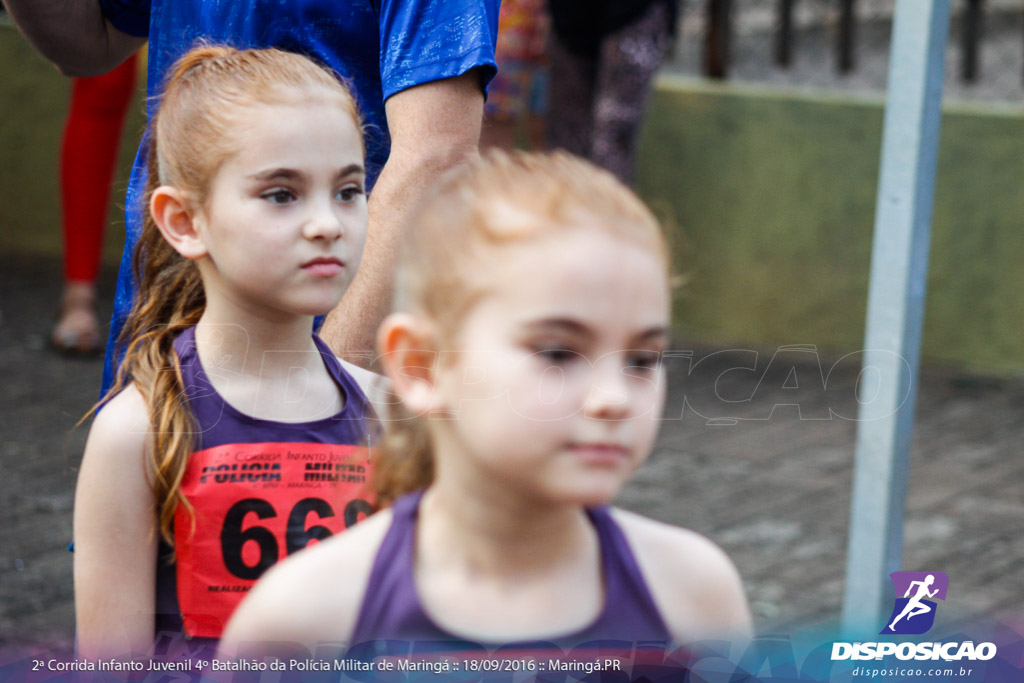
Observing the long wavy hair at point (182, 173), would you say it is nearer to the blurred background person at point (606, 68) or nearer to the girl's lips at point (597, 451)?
the girl's lips at point (597, 451)

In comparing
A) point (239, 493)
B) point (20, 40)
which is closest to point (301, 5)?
point (239, 493)

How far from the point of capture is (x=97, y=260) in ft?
18.1

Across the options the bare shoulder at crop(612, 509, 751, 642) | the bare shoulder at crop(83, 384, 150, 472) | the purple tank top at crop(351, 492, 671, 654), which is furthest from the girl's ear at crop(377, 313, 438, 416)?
the bare shoulder at crop(83, 384, 150, 472)

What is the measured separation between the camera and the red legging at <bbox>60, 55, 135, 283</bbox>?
16.7 feet

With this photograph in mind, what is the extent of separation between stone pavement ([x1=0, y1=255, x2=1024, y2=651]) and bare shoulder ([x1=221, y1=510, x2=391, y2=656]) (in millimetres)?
1768

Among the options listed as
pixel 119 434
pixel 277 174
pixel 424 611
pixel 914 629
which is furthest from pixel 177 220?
pixel 914 629

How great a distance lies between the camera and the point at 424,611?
120 cm

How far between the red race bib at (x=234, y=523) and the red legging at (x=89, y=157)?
366cm

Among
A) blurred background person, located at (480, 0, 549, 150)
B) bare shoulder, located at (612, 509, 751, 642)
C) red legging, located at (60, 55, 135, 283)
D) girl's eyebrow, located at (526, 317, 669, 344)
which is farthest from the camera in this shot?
blurred background person, located at (480, 0, 549, 150)

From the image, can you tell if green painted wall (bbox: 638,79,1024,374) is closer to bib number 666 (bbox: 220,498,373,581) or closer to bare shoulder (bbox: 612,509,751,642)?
bib number 666 (bbox: 220,498,373,581)

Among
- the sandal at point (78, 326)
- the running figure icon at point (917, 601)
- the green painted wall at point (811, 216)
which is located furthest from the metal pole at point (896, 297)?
the sandal at point (78, 326)

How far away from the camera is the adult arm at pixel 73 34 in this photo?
231 centimetres

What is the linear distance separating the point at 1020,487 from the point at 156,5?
3387 millimetres

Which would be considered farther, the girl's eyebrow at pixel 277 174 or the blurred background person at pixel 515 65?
the blurred background person at pixel 515 65
